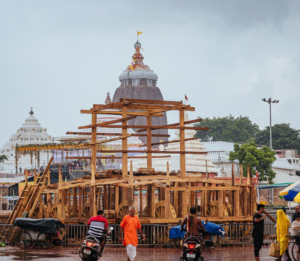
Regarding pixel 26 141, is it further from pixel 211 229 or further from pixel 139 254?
pixel 139 254

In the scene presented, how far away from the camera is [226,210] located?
83.3ft

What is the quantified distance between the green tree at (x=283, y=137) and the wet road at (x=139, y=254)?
254ft

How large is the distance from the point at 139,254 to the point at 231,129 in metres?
89.0

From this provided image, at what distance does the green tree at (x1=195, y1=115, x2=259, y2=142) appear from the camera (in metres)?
108

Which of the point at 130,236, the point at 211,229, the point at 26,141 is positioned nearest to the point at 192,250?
the point at 130,236

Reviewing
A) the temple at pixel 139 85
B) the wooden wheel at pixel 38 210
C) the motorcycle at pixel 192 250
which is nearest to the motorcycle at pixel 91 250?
the motorcycle at pixel 192 250

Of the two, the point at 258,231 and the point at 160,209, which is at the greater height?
the point at 160,209

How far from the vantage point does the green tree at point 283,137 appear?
98.2m

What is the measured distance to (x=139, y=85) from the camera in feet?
419

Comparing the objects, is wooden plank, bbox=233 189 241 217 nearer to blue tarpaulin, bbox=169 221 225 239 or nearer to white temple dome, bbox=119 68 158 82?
blue tarpaulin, bbox=169 221 225 239

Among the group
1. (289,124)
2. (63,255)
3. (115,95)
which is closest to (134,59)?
(115,95)

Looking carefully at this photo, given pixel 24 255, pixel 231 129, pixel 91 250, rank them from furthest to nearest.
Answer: pixel 231 129, pixel 24 255, pixel 91 250

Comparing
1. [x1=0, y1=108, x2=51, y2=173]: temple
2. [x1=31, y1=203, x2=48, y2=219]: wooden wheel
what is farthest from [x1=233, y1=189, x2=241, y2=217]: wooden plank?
[x1=0, y1=108, x2=51, y2=173]: temple

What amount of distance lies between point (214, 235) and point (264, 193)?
37.9 metres
